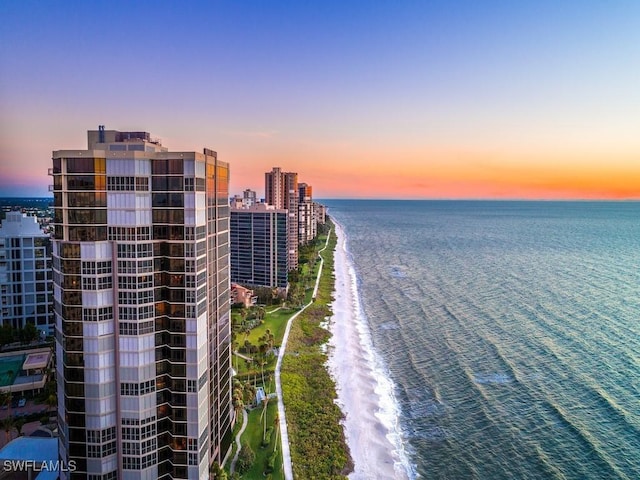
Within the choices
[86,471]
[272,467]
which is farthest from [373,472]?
[86,471]

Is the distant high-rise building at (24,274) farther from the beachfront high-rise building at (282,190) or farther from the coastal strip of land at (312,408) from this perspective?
the beachfront high-rise building at (282,190)

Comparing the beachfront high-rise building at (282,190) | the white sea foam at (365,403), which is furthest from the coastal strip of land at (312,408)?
the beachfront high-rise building at (282,190)

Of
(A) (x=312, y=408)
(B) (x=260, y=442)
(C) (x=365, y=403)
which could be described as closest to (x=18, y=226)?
(B) (x=260, y=442)

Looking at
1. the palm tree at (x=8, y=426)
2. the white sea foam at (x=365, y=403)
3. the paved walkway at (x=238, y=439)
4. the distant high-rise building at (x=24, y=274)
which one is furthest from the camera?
the distant high-rise building at (x=24, y=274)

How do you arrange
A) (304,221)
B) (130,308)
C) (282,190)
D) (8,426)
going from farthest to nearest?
(304,221) < (282,190) < (8,426) < (130,308)

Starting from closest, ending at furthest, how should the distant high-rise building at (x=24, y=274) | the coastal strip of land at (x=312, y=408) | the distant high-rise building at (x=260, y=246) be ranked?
1. the coastal strip of land at (x=312, y=408)
2. the distant high-rise building at (x=24, y=274)
3. the distant high-rise building at (x=260, y=246)

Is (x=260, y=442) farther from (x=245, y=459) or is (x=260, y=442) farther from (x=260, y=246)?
(x=260, y=246)

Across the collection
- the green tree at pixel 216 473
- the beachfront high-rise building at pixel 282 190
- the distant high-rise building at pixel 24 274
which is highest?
the beachfront high-rise building at pixel 282 190
